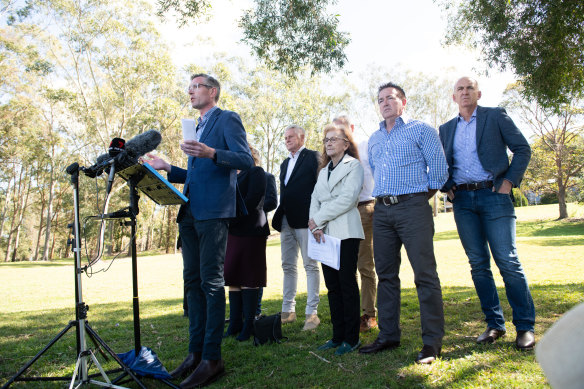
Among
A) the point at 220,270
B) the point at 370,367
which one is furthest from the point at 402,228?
the point at 220,270

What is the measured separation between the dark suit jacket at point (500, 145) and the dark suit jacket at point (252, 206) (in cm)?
268

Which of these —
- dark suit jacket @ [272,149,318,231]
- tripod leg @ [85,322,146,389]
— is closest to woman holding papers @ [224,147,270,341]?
dark suit jacket @ [272,149,318,231]

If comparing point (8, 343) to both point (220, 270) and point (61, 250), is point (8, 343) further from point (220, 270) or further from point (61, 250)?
point (61, 250)

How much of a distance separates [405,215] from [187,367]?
243 centimetres

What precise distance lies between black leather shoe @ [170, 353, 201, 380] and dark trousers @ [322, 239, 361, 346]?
140cm

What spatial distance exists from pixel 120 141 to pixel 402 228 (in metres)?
2.59

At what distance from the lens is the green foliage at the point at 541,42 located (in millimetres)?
5992

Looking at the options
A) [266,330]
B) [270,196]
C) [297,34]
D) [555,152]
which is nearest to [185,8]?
[297,34]

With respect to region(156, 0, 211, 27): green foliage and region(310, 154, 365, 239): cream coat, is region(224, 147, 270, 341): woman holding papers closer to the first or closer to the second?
region(310, 154, 365, 239): cream coat

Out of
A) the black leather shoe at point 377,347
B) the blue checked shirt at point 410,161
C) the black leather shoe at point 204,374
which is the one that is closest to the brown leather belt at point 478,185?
the blue checked shirt at point 410,161

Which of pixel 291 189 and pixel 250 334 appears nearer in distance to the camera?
pixel 250 334

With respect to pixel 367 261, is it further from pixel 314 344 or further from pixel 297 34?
pixel 297 34

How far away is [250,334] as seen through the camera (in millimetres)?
5086

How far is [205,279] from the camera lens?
12.5ft
